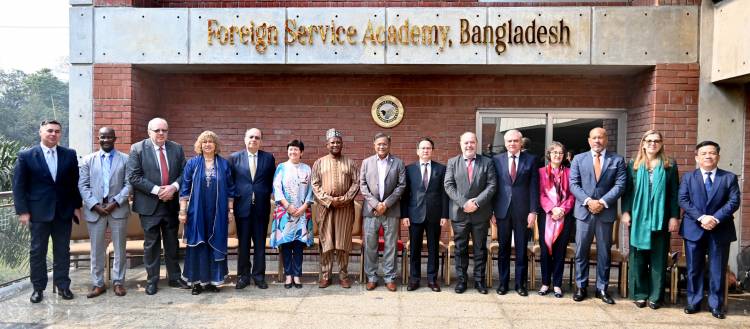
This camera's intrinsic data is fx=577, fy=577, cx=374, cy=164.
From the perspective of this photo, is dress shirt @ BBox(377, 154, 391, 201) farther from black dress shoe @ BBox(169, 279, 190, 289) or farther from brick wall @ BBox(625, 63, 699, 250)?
brick wall @ BBox(625, 63, 699, 250)

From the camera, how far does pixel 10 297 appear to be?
19.1 feet

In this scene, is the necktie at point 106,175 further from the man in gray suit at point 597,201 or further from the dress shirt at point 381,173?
the man in gray suit at point 597,201

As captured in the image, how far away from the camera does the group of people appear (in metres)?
5.48

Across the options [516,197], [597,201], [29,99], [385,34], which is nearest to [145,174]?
[385,34]

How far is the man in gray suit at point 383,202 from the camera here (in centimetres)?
602

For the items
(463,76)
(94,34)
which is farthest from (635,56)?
(94,34)

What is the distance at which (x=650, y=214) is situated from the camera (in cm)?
551

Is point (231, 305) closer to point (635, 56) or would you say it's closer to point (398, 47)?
point (398, 47)

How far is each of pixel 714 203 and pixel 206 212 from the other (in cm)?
487

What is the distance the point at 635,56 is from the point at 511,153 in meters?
2.21

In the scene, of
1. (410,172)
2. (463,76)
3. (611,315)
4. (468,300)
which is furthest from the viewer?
(463,76)

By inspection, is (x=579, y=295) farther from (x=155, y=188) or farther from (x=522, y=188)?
(x=155, y=188)

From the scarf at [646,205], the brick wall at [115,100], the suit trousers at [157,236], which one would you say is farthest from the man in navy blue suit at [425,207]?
the brick wall at [115,100]

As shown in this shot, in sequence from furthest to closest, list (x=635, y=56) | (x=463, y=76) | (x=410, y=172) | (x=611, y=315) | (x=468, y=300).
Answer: (x=463, y=76)
(x=635, y=56)
(x=410, y=172)
(x=468, y=300)
(x=611, y=315)
